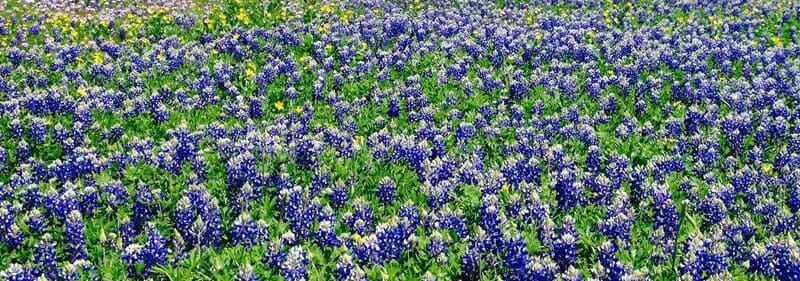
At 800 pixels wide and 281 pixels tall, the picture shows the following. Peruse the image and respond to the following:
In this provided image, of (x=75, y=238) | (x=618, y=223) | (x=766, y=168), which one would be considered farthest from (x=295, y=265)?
(x=766, y=168)

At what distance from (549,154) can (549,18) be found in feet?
22.0

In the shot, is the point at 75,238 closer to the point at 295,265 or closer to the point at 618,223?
the point at 295,265

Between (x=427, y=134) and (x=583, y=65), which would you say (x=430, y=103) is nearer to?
(x=427, y=134)

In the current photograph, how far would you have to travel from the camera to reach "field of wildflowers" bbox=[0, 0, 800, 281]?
16.8 ft

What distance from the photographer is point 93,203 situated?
5688 millimetres

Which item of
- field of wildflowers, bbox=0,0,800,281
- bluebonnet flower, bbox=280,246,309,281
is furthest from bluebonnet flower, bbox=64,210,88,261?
bluebonnet flower, bbox=280,246,309,281

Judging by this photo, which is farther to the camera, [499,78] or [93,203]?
[499,78]

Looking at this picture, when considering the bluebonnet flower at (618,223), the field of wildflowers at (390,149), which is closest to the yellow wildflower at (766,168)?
the field of wildflowers at (390,149)

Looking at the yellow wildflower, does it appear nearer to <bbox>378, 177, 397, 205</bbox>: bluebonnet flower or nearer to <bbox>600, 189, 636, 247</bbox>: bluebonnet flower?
<bbox>600, 189, 636, 247</bbox>: bluebonnet flower

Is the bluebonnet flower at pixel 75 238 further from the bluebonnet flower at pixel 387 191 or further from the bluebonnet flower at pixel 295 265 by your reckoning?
the bluebonnet flower at pixel 387 191

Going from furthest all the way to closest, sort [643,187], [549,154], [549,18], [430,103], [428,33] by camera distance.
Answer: [549,18] → [428,33] → [430,103] → [549,154] → [643,187]

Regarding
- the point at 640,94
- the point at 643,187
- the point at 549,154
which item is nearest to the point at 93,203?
the point at 549,154

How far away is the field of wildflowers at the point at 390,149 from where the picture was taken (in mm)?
5105

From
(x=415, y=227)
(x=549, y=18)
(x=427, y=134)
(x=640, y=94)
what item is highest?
(x=415, y=227)
